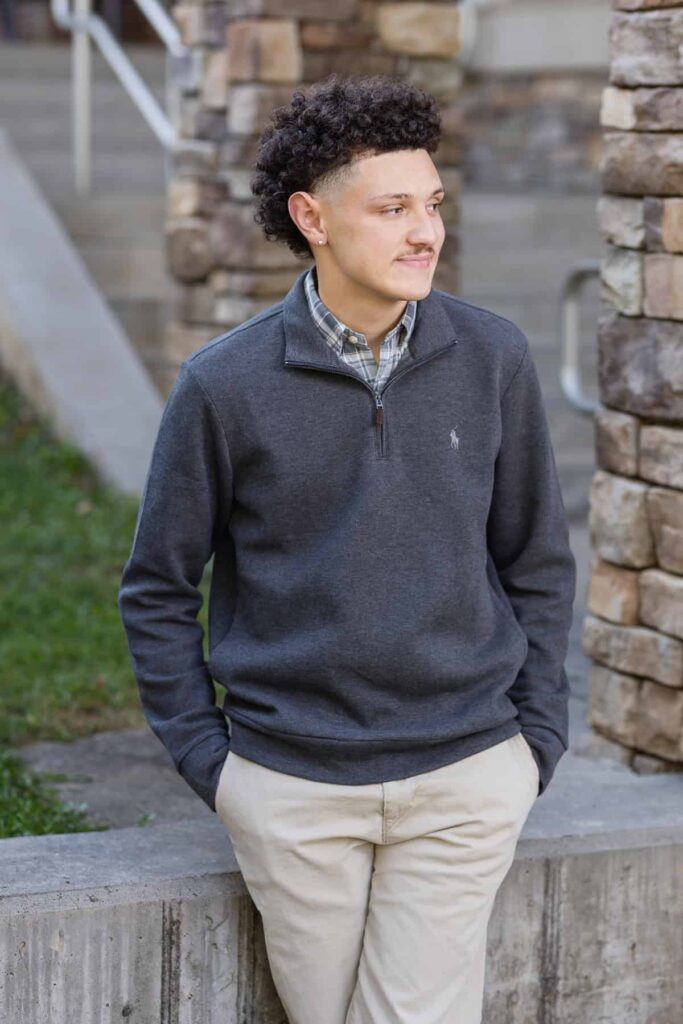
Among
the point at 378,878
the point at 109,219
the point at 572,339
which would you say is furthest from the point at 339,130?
the point at 109,219

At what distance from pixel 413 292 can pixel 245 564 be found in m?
0.49

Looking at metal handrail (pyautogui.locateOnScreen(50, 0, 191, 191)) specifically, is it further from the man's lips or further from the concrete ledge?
the man's lips

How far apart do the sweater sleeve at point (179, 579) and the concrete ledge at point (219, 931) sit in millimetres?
271

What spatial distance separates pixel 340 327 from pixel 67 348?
5.05 meters

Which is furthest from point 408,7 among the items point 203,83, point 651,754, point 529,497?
point 529,497

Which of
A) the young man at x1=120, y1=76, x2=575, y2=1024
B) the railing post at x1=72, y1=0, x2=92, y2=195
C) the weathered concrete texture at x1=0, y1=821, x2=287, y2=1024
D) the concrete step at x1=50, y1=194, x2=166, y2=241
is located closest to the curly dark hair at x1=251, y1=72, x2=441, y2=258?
the young man at x1=120, y1=76, x2=575, y2=1024

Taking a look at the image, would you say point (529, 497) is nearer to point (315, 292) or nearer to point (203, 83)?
point (315, 292)

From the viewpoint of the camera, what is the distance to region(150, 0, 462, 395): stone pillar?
20.8 ft

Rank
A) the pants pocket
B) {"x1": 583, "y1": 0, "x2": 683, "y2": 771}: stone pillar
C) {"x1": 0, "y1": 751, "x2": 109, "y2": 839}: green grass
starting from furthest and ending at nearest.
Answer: {"x1": 0, "y1": 751, "x2": 109, "y2": 839}: green grass
{"x1": 583, "y1": 0, "x2": 683, "y2": 771}: stone pillar
the pants pocket

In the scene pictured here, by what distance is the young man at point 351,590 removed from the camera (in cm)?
261

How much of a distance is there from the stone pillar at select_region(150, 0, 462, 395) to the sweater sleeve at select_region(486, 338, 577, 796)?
3568mm

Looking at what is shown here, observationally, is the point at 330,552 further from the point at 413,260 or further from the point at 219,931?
the point at 219,931

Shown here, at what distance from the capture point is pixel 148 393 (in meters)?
7.33

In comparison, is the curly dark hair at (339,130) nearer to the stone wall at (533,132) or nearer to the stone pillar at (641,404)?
the stone pillar at (641,404)
